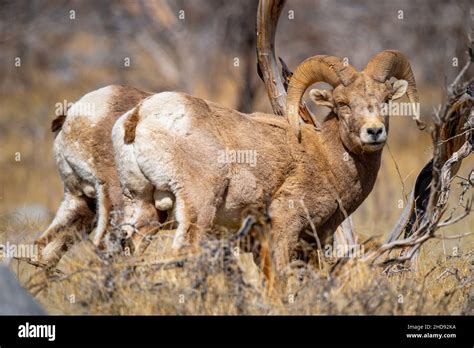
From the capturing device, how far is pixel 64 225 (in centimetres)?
916

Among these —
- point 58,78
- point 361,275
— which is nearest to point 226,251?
point 361,275

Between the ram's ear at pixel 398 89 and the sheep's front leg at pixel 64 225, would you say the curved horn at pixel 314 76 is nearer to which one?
the ram's ear at pixel 398 89

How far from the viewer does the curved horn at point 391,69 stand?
8648 mm

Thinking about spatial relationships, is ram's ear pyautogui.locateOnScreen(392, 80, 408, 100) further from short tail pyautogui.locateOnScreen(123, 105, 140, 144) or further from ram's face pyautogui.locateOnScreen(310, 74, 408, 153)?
short tail pyautogui.locateOnScreen(123, 105, 140, 144)

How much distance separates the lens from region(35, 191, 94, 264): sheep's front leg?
30.0ft

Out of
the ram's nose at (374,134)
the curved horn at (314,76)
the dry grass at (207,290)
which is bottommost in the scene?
the dry grass at (207,290)

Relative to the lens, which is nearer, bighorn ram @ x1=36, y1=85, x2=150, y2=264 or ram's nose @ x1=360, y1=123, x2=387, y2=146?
ram's nose @ x1=360, y1=123, x2=387, y2=146

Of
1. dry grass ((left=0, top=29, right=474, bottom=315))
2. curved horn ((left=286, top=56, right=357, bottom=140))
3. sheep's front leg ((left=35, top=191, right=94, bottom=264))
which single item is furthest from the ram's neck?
sheep's front leg ((left=35, top=191, right=94, bottom=264))

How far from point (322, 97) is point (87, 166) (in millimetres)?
2086

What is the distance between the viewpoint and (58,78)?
76.4 feet

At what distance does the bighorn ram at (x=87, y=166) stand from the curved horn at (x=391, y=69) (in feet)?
6.67

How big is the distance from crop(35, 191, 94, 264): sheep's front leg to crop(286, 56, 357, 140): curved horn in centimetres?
201

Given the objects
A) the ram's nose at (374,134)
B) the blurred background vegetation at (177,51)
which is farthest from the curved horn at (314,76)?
the blurred background vegetation at (177,51)

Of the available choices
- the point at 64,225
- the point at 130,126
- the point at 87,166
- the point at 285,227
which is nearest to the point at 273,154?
the point at 285,227
